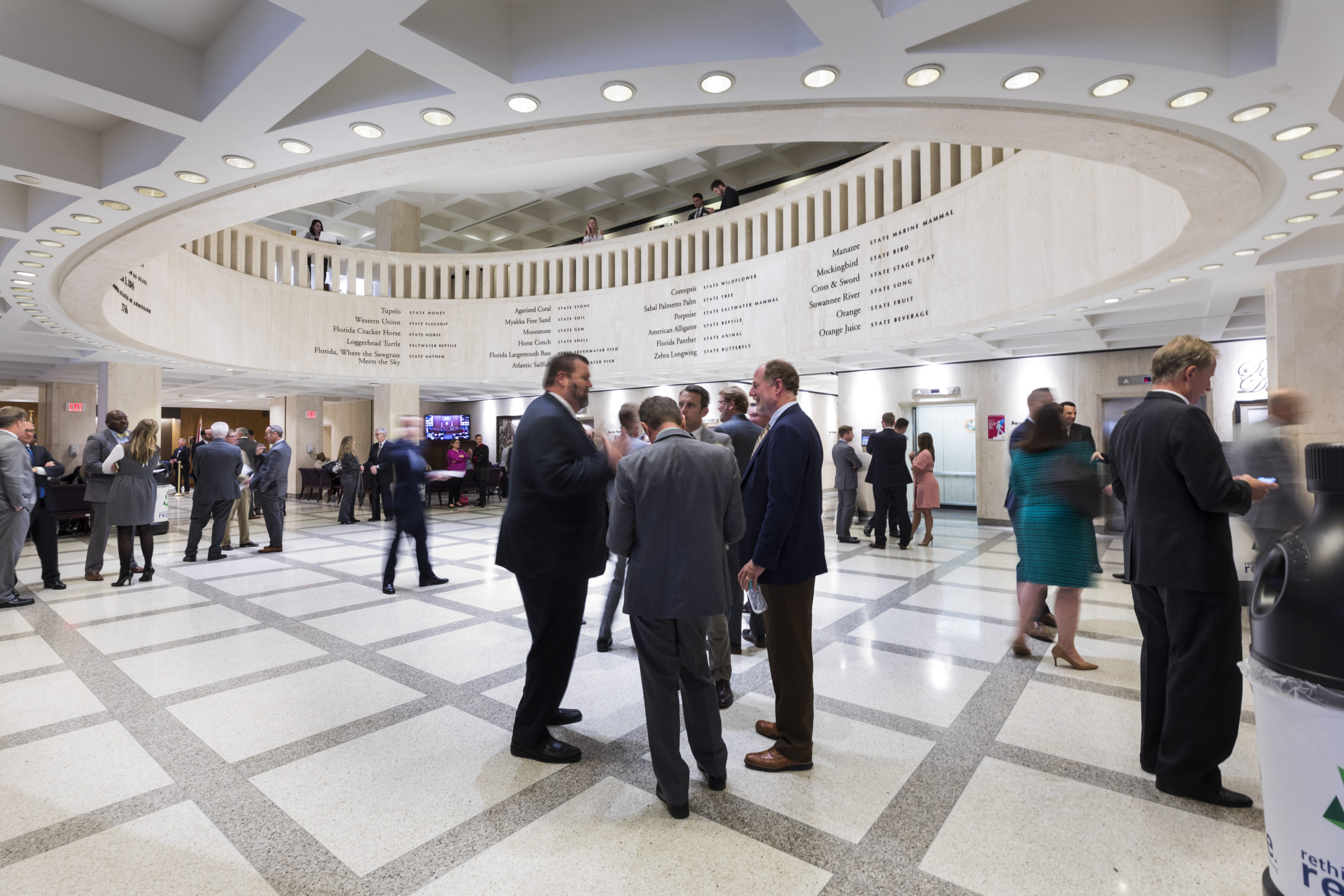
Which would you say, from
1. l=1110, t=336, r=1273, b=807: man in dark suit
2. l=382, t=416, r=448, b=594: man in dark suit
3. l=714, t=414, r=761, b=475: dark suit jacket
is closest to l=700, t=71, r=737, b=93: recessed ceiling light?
l=714, t=414, r=761, b=475: dark suit jacket

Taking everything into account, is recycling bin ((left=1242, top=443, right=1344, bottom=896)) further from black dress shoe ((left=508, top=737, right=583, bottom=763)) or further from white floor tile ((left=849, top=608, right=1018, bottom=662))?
white floor tile ((left=849, top=608, right=1018, bottom=662))

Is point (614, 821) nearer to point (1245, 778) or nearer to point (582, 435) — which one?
point (582, 435)

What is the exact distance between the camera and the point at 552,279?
38.5ft

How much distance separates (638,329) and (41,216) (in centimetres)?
769

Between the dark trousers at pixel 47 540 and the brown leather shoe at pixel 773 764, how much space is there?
6.96 m

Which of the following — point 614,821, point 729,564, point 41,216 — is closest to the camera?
point 614,821

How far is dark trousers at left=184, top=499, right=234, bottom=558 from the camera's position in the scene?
7418 mm

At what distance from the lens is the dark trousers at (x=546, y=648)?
2654 millimetres

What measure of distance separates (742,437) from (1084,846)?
2.52 metres

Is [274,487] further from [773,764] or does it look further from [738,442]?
[773,764]

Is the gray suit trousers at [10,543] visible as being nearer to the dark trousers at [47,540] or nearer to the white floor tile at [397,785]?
the dark trousers at [47,540]

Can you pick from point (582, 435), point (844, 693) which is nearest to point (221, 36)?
point (582, 435)

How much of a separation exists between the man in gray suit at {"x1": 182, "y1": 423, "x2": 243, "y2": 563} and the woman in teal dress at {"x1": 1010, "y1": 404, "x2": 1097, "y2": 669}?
7.99m

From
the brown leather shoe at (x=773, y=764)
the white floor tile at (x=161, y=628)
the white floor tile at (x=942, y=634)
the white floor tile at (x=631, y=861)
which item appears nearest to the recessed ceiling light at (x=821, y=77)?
the brown leather shoe at (x=773, y=764)
